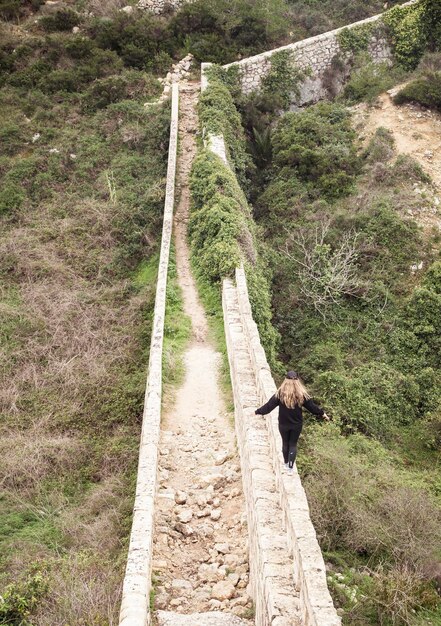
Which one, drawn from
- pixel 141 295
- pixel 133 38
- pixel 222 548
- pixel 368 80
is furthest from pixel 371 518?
pixel 133 38

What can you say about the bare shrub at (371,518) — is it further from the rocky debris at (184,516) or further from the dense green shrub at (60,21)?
the dense green shrub at (60,21)

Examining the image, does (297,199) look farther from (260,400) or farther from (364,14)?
(364,14)

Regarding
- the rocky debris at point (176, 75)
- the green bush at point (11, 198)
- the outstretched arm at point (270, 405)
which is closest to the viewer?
the outstretched arm at point (270, 405)

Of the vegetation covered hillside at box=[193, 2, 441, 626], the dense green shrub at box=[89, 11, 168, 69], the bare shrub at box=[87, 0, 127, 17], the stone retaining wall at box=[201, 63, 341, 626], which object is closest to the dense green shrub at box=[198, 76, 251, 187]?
the vegetation covered hillside at box=[193, 2, 441, 626]

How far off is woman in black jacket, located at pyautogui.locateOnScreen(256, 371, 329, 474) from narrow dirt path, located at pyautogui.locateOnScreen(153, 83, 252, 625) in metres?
1.37

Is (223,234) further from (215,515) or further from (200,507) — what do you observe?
(215,515)

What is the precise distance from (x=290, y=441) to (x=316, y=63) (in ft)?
62.3

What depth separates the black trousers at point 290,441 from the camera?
6.27 metres

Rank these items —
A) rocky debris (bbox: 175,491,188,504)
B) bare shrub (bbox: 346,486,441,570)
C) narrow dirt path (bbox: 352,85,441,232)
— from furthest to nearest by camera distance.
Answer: narrow dirt path (bbox: 352,85,441,232) → bare shrub (bbox: 346,486,441,570) → rocky debris (bbox: 175,491,188,504)

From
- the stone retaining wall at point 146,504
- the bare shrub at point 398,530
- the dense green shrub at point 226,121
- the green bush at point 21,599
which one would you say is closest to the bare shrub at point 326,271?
the dense green shrub at point 226,121

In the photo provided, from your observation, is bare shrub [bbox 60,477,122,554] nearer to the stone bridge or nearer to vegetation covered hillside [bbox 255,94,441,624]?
the stone bridge

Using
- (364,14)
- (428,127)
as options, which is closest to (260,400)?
(428,127)

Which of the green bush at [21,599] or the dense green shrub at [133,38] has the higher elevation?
the dense green shrub at [133,38]

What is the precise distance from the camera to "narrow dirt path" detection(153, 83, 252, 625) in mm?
6238
